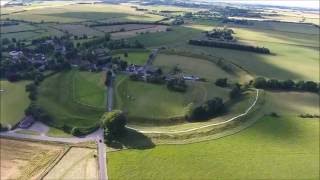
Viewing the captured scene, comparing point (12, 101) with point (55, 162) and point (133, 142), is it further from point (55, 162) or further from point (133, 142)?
point (133, 142)

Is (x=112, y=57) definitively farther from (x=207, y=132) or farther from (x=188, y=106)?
(x=207, y=132)

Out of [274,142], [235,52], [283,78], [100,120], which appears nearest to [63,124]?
[100,120]

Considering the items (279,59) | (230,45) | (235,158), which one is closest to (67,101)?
(235,158)

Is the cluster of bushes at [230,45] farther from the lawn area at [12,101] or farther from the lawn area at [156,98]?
the lawn area at [12,101]

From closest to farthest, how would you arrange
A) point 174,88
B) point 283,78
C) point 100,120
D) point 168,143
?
point 168,143 < point 100,120 < point 174,88 < point 283,78

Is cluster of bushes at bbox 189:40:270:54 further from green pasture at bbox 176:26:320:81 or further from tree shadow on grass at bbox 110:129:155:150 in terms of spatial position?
tree shadow on grass at bbox 110:129:155:150

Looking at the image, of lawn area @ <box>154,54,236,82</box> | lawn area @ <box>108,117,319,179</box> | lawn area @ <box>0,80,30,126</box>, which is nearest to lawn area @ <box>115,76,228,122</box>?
lawn area @ <box>154,54,236,82</box>
